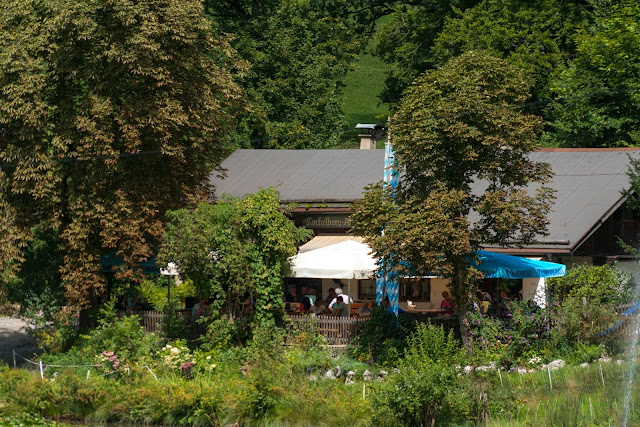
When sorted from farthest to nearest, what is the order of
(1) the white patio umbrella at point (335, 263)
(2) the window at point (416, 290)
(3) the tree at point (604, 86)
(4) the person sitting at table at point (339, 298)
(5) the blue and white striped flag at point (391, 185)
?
(3) the tree at point (604, 86), (2) the window at point (416, 290), (4) the person sitting at table at point (339, 298), (1) the white patio umbrella at point (335, 263), (5) the blue and white striped flag at point (391, 185)

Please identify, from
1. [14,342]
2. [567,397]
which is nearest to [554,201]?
[567,397]

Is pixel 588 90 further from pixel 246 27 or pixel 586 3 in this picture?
pixel 246 27

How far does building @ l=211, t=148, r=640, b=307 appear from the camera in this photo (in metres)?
25.8

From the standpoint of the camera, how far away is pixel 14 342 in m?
27.6

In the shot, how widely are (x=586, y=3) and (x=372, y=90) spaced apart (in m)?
36.8

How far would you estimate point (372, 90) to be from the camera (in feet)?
261

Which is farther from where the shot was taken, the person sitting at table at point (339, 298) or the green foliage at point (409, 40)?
the green foliage at point (409, 40)

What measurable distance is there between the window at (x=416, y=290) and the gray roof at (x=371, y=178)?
3219 mm

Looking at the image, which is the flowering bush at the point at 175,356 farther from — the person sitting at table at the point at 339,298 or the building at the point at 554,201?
the building at the point at 554,201

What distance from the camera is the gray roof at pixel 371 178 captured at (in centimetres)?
2602

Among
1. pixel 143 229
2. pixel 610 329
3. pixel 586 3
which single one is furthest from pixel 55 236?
pixel 586 3

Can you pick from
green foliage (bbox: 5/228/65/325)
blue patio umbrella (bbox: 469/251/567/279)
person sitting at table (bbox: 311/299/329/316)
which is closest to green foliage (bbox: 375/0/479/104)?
person sitting at table (bbox: 311/299/329/316)

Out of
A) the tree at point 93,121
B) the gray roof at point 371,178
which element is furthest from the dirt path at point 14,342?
the gray roof at point 371,178

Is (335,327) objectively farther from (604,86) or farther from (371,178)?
(604,86)
